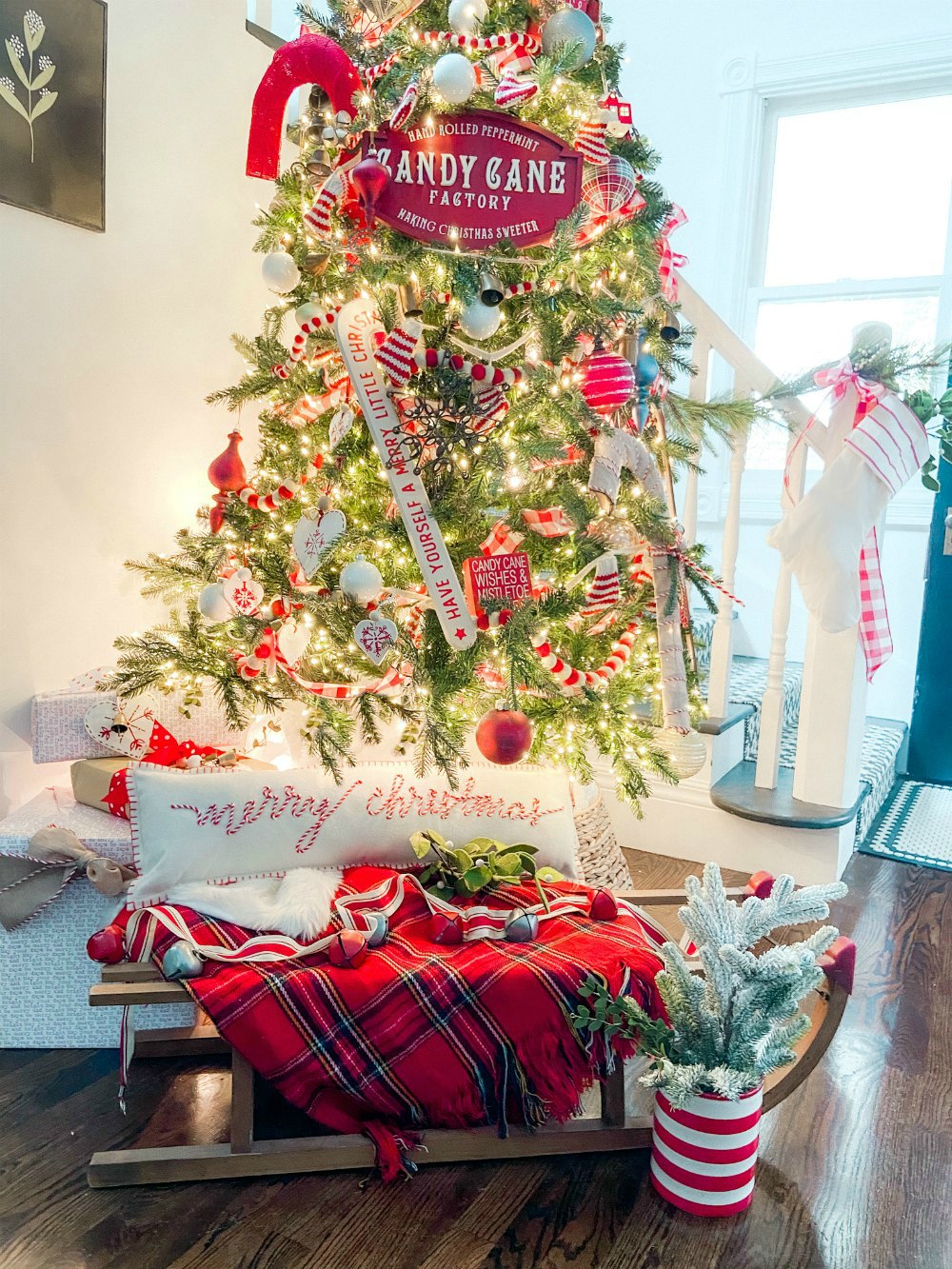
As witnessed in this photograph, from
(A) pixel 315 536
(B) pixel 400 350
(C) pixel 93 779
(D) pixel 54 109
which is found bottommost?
(C) pixel 93 779

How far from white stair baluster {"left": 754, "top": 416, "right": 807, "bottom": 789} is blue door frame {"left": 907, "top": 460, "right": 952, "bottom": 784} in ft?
3.74

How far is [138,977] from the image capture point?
4.18 ft

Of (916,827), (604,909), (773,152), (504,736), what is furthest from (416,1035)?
(773,152)

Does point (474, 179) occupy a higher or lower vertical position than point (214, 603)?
higher

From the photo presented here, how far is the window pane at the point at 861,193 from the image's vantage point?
10.4 ft

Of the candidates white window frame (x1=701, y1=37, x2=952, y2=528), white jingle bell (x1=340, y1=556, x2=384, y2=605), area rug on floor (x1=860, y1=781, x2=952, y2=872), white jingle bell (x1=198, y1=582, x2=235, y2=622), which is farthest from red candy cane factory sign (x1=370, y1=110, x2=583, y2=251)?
white window frame (x1=701, y1=37, x2=952, y2=528)

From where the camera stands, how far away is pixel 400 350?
59.0 inches

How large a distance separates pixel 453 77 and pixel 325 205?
0.90ft

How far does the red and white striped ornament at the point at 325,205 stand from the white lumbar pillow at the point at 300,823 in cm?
87

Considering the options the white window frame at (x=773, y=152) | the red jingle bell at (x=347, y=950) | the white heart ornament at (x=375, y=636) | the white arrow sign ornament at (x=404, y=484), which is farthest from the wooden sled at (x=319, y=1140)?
the white window frame at (x=773, y=152)

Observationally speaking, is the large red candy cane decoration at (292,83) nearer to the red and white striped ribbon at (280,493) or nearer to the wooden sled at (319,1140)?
the red and white striped ribbon at (280,493)

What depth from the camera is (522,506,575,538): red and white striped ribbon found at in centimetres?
161

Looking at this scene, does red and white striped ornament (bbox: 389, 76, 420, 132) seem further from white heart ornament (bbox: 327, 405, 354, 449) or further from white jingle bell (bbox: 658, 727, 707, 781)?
white jingle bell (bbox: 658, 727, 707, 781)

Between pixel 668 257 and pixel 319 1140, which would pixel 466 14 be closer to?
pixel 668 257
